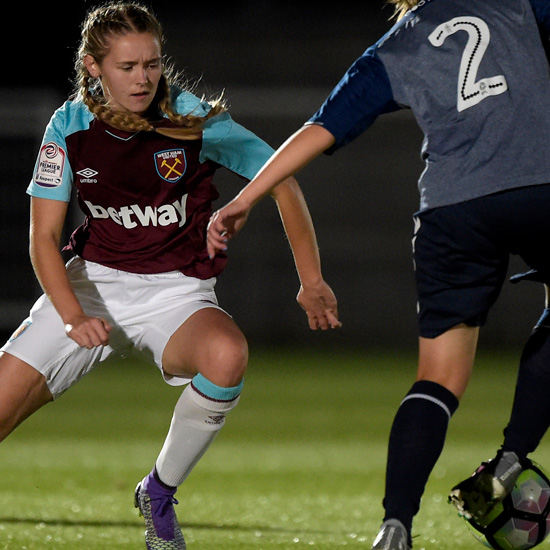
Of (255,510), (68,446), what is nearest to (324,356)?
(68,446)

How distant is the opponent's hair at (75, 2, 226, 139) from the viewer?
395cm

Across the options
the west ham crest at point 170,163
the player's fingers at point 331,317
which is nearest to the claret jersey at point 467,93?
the player's fingers at point 331,317

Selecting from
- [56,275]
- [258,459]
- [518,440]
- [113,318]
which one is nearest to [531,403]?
[518,440]

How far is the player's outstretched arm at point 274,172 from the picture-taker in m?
3.24

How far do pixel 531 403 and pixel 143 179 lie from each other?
1.52 metres

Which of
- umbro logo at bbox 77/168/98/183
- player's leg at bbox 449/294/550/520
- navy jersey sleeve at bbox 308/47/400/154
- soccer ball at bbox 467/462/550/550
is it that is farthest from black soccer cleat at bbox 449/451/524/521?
A: umbro logo at bbox 77/168/98/183

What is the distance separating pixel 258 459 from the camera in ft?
20.8

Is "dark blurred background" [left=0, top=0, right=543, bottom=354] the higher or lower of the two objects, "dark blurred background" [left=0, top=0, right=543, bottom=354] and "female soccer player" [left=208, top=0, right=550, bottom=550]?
the lower

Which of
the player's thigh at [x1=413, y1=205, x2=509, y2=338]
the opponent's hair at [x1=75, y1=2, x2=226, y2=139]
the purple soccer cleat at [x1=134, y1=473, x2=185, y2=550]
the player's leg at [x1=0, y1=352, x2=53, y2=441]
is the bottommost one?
the purple soccer cleat at [x1=134, y1=473, x2=185, y2=550]

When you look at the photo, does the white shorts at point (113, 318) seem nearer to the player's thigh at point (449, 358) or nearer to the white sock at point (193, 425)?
the white sock at point (193, 425)

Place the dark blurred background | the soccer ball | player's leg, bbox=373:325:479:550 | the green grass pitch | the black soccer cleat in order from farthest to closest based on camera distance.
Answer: the dark blurred background → the green grass pitch → the soccer ball → the black soccer cleat → player's leg, bbox=373:325:479:550

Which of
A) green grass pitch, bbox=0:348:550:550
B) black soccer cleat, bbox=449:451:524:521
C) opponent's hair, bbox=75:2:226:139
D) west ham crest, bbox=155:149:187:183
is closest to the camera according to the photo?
black soccer cleat, bbox=449:451:524:521

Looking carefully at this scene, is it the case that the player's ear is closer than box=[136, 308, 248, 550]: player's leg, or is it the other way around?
box=[136, 308, 248, 550]: player's leg

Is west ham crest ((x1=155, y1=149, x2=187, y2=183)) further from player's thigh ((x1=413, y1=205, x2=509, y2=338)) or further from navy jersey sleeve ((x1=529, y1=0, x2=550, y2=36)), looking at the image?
navy jersey sleeve ((x1=529, y1=0, x2=550, y2=36))
